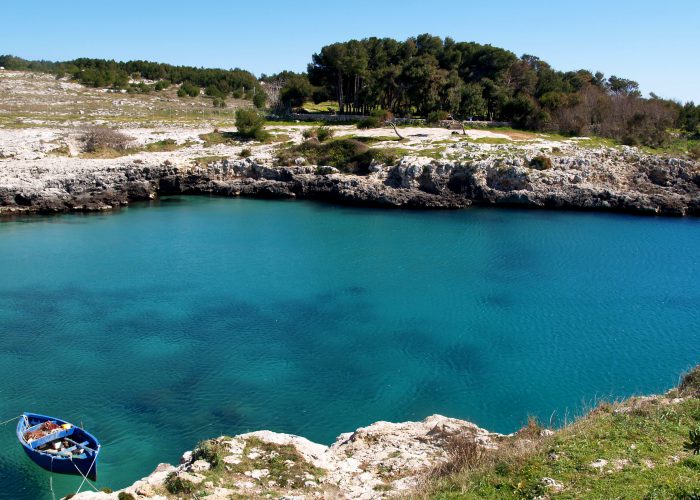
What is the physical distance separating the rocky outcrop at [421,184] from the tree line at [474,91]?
39.5 feet

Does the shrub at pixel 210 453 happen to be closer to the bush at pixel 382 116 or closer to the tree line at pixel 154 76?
the bush at pixel 382 116

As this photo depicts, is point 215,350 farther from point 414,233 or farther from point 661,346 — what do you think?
point 414,233

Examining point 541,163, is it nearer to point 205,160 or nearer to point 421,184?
point 421,184

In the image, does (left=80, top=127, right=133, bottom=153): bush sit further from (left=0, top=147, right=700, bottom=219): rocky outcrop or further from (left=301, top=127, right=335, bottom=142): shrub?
(left=301, top=127, right=335, bottom=142): shrub

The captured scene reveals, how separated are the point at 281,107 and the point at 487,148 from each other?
46276 mm

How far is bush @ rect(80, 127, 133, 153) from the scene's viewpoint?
6775 cm

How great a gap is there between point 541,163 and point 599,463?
5416cm

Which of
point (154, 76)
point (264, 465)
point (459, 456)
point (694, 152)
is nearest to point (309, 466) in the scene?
point (264, 465)

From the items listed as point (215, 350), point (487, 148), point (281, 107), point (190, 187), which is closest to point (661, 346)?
point (215, 350)

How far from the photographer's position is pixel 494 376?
24500 millimetres

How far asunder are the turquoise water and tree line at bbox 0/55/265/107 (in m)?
94.7

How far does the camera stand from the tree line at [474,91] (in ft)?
252

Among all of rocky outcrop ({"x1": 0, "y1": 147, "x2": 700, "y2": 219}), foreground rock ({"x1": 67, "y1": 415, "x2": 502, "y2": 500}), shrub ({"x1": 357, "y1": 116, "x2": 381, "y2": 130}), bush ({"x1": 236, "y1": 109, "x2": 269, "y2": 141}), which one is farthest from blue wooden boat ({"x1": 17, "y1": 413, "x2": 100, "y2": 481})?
shrub ({"x1": 357, "y1": 116, "x2": 381, "y2": 130})

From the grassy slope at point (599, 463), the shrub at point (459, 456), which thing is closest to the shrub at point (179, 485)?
the grassy slope at point (599, 463)
